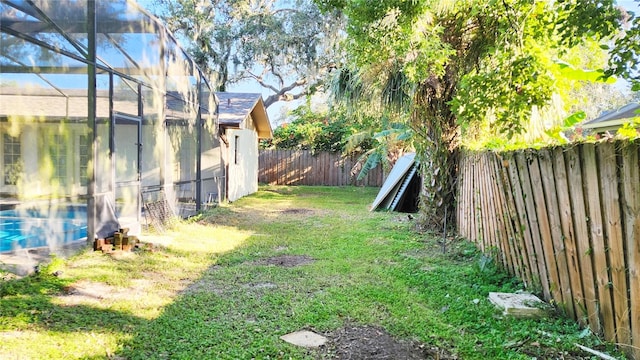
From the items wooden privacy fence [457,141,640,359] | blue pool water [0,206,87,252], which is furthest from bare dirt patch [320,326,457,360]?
blue pool water [0,206,87,252]

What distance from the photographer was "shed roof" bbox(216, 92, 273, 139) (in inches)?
513

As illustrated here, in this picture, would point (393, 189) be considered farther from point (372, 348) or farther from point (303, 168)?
point (303, 168)

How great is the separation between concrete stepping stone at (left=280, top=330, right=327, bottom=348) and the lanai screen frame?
3.94 m

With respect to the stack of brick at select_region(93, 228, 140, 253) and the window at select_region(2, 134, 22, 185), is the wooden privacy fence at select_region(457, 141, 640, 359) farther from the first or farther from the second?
the window at select_region(2, 134, 22, 185)

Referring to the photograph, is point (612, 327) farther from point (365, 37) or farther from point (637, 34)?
point (365, 37)

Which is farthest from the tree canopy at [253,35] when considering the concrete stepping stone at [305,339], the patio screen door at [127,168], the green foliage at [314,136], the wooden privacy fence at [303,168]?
the concrete stepping stone at [305,339]

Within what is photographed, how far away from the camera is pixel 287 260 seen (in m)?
6.11

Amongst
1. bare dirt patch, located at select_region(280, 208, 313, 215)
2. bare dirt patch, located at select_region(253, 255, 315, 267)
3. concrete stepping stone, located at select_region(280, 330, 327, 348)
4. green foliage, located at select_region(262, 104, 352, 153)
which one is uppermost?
green foliage, located at select_region(262, 104, 352, 153)

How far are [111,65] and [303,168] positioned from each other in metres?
14.7

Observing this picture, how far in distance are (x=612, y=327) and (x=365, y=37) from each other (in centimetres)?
394

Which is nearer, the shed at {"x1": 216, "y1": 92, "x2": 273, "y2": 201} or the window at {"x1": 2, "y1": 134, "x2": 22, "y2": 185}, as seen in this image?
the window at {"x1": 2, "y1": 134, "x2": 22, "y2": 185}

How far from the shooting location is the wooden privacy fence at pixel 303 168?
20891 millimetres

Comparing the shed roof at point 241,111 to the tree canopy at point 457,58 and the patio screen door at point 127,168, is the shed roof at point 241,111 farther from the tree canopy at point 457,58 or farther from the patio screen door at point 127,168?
the patio screen door at point 127,168

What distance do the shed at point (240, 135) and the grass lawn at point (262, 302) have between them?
627 centimetres
